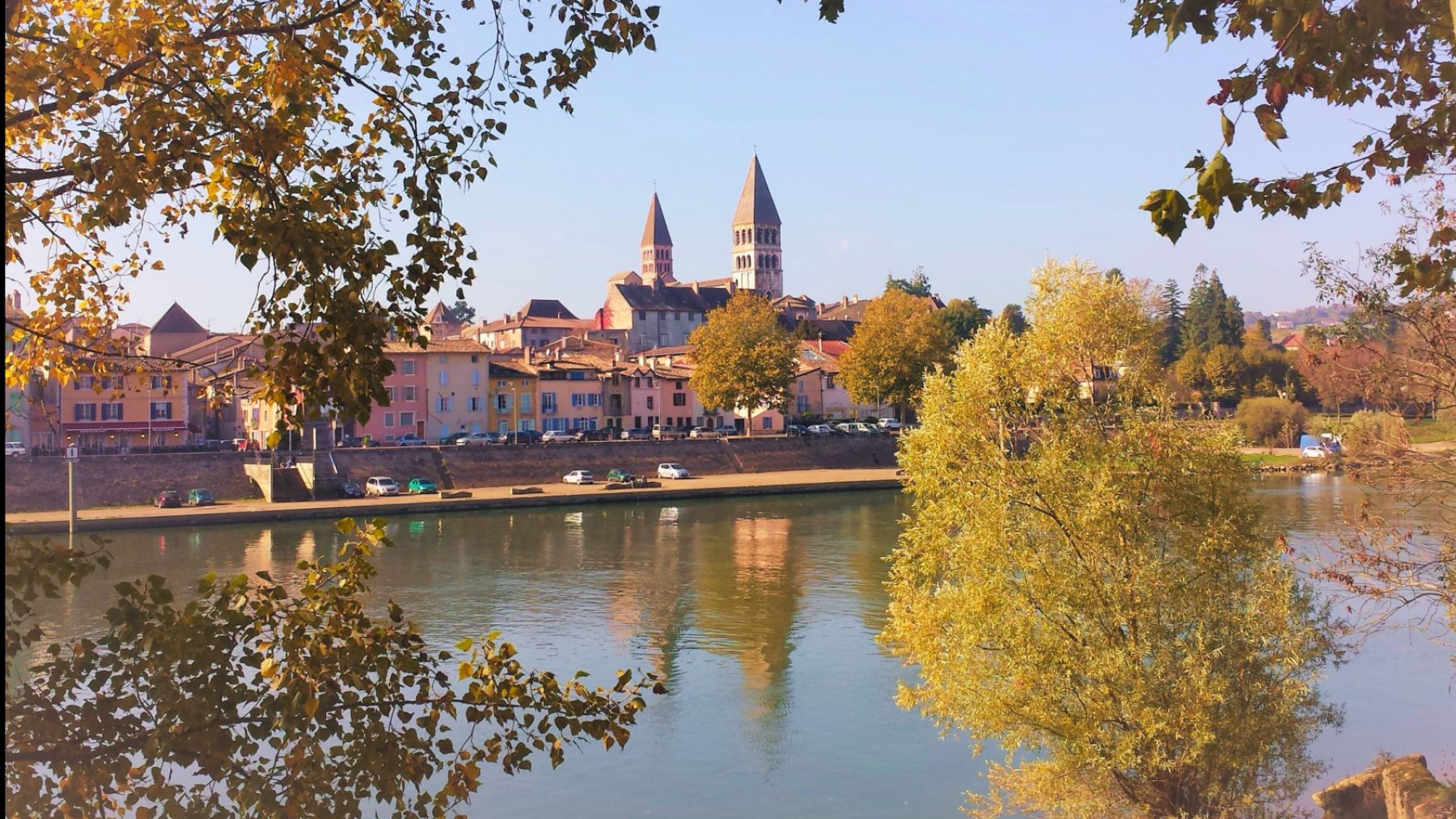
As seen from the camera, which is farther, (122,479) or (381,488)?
(381,488)

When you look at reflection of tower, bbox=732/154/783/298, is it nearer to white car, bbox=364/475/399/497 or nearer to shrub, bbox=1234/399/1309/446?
shrub, bbox=1234/399/1309/446

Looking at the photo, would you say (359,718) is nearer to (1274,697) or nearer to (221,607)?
(221,607)

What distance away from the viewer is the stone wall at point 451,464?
44.2 metres

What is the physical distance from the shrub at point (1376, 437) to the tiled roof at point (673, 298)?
98.6 metres

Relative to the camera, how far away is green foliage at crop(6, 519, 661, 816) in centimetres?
428

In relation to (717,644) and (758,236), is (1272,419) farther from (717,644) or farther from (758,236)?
(758,236)

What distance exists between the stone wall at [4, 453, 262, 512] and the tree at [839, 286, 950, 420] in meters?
35.9

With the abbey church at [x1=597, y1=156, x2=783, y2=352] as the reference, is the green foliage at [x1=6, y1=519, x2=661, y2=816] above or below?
below

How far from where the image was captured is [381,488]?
49.4 meters

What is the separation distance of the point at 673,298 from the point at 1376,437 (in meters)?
104

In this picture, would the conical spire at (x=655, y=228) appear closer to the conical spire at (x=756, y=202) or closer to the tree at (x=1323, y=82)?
the conical spire at (x=756, y=202)

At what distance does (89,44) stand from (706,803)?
1309 cm

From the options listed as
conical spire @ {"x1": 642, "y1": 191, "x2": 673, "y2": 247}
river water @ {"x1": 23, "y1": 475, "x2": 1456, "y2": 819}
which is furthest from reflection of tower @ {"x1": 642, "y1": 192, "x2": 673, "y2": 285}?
river water @ {"x1": 23, "y1": 475, "x2": 1456, "y2": 819}

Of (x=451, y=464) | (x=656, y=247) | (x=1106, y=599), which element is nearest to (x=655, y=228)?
(x=656, y=247)
